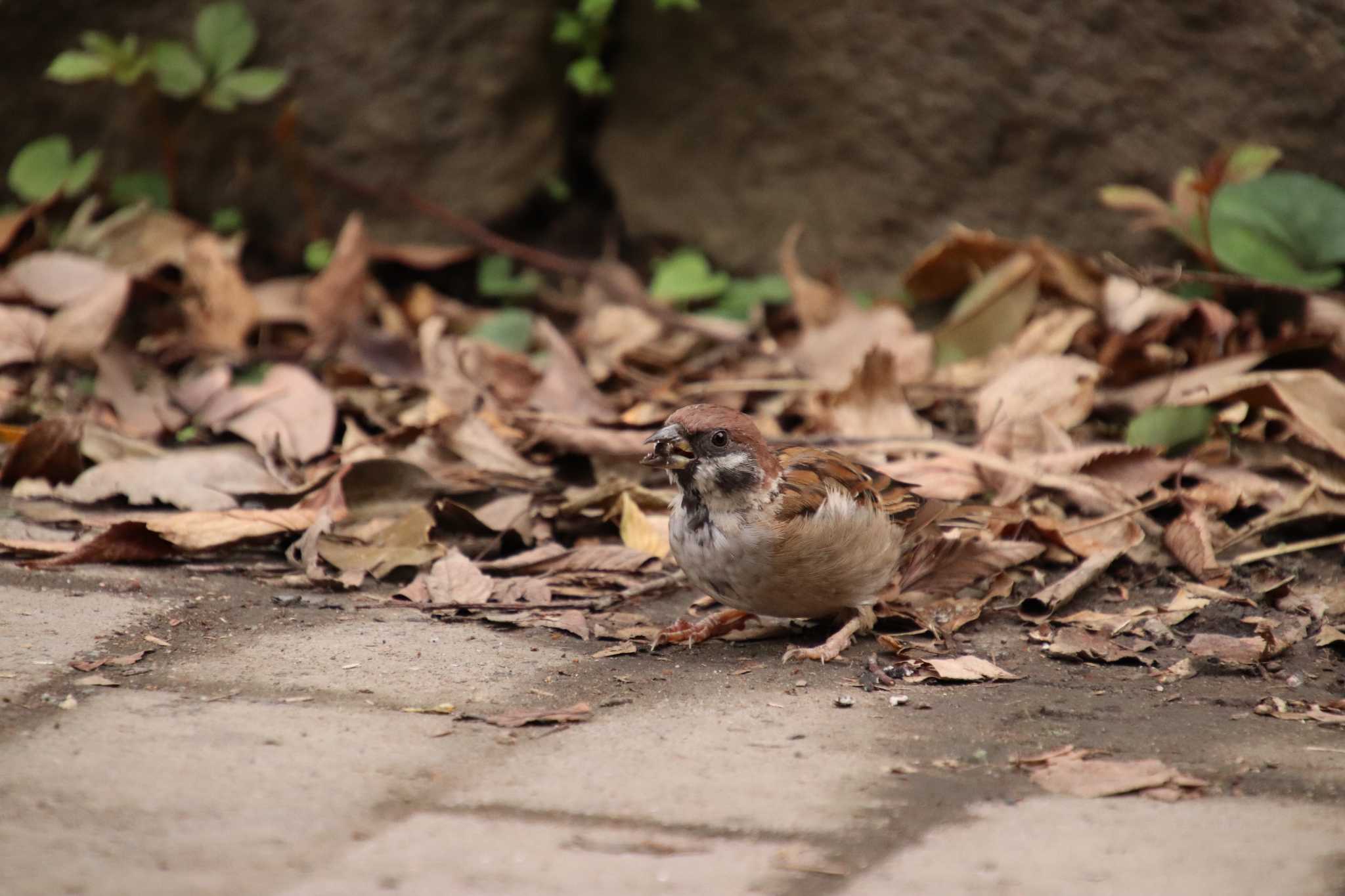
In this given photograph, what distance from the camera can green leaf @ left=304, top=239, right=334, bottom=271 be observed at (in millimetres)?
6418

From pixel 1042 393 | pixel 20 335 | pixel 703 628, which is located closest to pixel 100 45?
pixel 20 335

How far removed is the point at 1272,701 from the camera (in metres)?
3.15

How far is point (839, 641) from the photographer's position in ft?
11.8

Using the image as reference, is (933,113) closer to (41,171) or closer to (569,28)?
(569,28)

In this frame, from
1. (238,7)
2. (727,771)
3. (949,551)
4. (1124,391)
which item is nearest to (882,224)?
(1124,391)

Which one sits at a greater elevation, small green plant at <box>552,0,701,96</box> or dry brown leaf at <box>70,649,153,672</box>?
small green plant at <box>552,0,701,96</box>

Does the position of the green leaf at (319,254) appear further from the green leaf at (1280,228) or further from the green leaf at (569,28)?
the green leaf at (1280,228)

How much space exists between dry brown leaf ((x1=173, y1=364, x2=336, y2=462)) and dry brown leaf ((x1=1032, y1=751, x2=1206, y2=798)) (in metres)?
2.86

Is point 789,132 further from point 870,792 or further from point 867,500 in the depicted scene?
point 870,792

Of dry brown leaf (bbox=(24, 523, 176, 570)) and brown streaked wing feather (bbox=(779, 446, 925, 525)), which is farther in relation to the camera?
dry brown leaf (bbox=(24, 523, 176, 570))

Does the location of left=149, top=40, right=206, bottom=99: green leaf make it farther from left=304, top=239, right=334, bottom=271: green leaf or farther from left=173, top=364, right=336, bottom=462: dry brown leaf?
left=173, top=364, right=336, bottom=462: dry brown leaf

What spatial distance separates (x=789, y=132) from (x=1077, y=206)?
1290 mm

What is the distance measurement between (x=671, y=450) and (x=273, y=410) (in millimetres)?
1843

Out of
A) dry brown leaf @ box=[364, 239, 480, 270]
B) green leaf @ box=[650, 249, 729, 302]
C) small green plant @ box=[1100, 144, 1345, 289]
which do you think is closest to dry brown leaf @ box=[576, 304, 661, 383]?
green leaf @ box=[650, 249, 729, 302]
